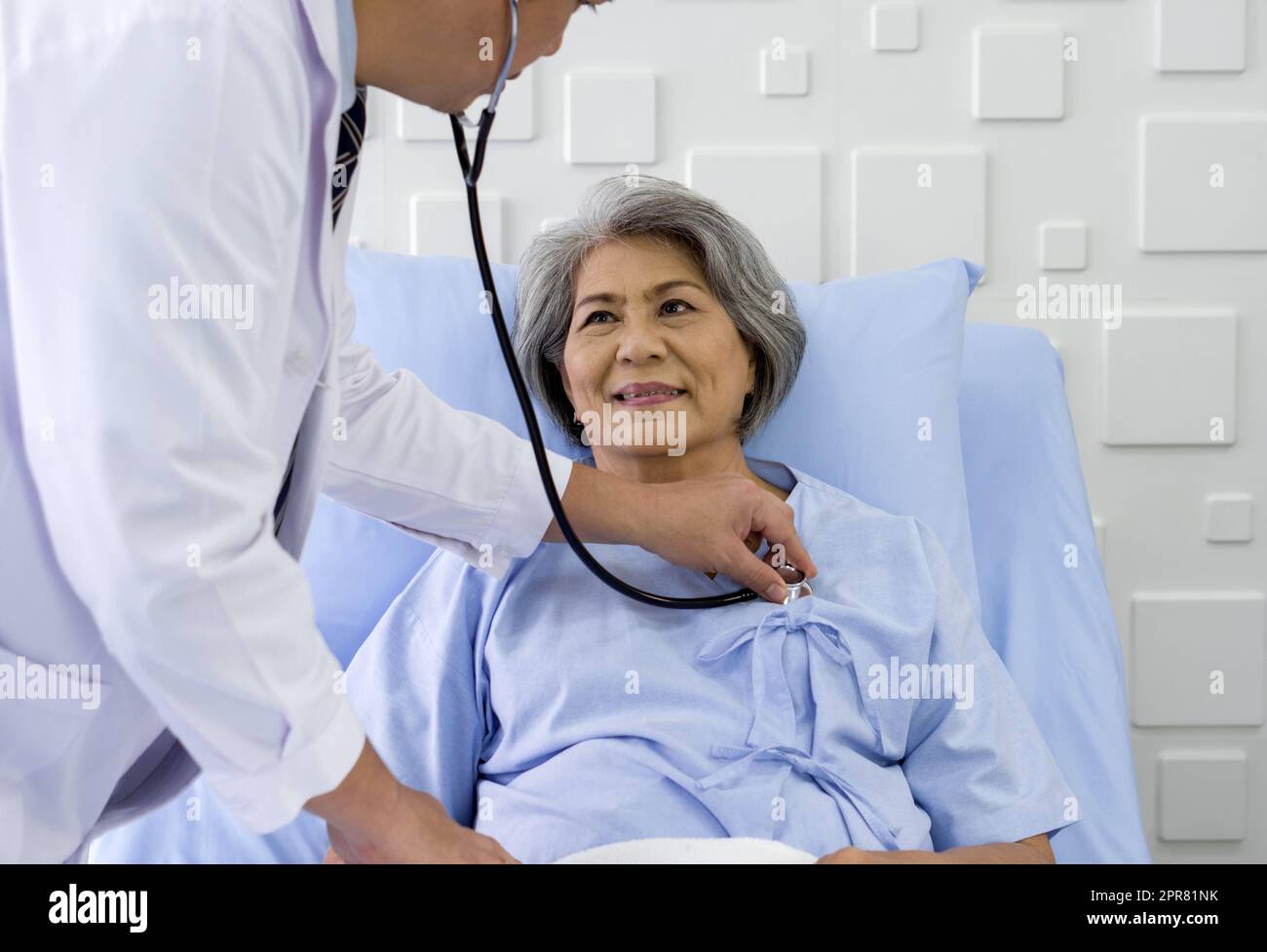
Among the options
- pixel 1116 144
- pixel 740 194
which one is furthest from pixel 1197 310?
pixel 740 194

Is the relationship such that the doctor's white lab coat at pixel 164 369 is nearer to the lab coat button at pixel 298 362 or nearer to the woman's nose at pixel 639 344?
the lab coat button at pixel 298 362

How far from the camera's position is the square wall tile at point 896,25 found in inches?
67.9

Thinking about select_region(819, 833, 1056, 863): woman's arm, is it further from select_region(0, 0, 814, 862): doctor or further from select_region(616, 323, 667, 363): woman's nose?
select_region(616, 323, 667, 363): woman's nose

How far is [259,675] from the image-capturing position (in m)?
0.63

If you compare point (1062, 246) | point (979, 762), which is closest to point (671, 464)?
point (979, 762)

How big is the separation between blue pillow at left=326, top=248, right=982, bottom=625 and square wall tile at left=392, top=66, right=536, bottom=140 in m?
0.27

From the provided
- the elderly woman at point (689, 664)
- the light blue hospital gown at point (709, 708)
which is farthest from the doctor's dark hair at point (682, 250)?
the light blue hospital gown at point (709, 708)

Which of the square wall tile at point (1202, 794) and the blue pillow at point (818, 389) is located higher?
the blue pillow at point (818, 389)

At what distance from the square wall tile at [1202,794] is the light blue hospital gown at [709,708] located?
2.64ft

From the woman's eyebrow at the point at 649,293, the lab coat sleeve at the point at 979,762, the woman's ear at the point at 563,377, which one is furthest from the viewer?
the woman's ear at the point at 563,377

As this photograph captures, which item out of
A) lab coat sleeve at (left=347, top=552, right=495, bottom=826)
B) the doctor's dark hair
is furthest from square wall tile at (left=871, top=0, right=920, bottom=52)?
lab coat sleeve at (left=347, top=552, right=495, bottom=826)

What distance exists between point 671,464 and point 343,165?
601 mm

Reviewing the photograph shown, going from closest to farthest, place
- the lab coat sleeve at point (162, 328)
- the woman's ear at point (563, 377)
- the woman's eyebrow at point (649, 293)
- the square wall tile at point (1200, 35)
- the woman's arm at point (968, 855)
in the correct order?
A: 1. the lab coat sleeve at point (162, 328)
2. the woman's arm at point (968, 855)
3. the woman's eyebrow at point (649, 293)
4. the woman's ear at point (563, 377)
5. the square wall tile at point (1200, 35)
